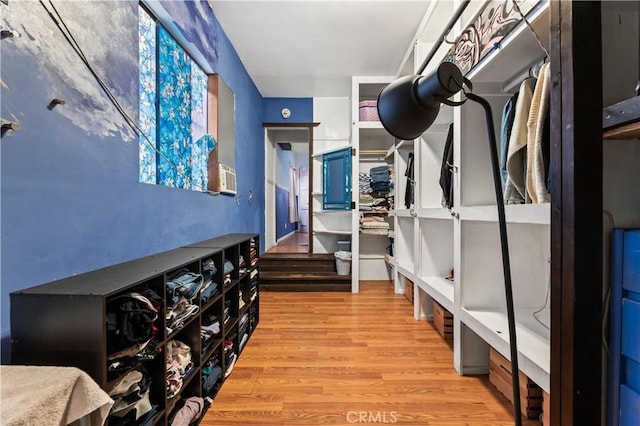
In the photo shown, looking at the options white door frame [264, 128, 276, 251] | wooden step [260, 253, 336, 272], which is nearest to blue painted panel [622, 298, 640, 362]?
wooden step [260, 253, 336, 272]

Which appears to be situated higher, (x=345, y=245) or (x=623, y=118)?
(x=623, y=118)

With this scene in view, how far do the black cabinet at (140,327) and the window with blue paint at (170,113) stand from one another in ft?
1.86

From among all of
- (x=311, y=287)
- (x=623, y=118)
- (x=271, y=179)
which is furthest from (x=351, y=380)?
(x=271, y=179)

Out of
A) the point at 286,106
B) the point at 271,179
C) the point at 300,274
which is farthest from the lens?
the point at 271,179

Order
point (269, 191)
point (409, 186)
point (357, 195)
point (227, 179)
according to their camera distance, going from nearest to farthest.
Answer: point (227, 179) < point (409, 186) < point (357, 195) < point (269, 191)

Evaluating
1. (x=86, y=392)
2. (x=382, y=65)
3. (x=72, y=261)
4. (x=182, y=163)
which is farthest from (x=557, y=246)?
(x=382, y=65)

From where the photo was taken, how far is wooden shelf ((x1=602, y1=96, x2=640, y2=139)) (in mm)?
573

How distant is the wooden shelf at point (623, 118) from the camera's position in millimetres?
573

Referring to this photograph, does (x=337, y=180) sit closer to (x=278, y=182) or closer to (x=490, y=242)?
(x=278, y=182)

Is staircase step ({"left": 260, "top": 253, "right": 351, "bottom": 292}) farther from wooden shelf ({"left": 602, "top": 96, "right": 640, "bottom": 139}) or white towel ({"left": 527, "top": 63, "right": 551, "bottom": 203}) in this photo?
wooden shelf ({"left": 602, "top": 96, "right": 640, "bottom": 139})

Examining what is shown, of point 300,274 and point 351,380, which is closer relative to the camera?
point 351,380

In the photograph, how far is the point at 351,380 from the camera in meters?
1.56

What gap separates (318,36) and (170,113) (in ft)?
5.57

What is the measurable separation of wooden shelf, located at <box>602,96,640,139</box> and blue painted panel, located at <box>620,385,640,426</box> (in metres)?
0.63
